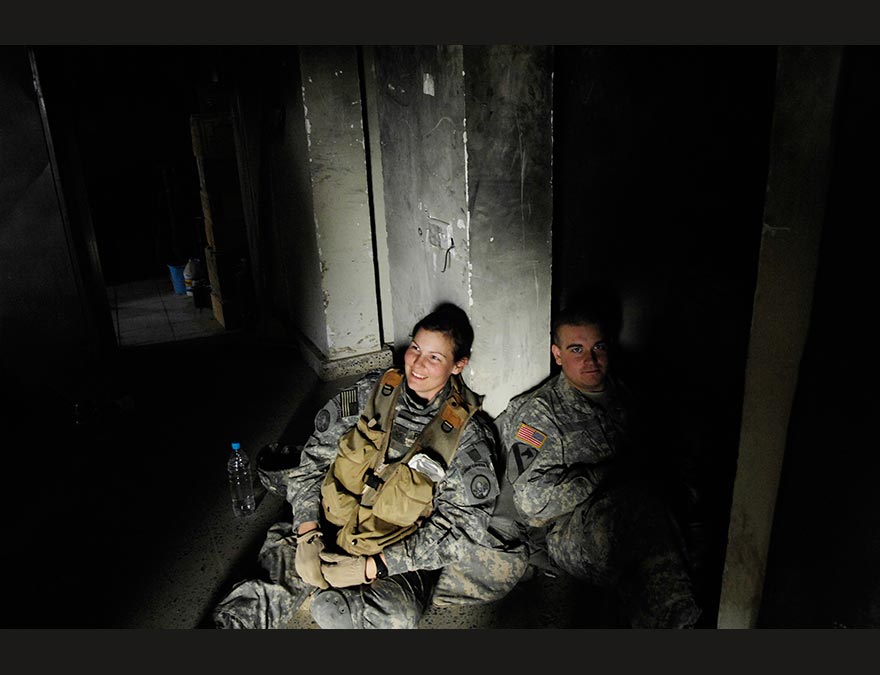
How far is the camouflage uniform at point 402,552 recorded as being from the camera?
2.96m

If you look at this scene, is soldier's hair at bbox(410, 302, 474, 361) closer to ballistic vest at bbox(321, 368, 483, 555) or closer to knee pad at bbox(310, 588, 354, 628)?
ballistic vest at bbox(321, 368, 483, 555)

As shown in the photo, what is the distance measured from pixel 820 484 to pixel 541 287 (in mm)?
Answer: 1855

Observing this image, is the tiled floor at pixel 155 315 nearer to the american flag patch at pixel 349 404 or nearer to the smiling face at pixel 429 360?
the american flag patch at pixel 349 404

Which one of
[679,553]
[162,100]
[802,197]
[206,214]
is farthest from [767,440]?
[162,100]

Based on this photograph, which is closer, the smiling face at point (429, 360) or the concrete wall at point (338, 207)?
the smiling face at point (429, 360)

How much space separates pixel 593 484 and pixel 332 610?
127cm

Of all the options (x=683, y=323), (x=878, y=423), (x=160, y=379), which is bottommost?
(x=160, y=379)

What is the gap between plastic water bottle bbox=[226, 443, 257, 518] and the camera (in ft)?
13.3

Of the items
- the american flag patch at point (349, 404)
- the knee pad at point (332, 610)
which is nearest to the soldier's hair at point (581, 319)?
the american flag patch at point (349, 404)

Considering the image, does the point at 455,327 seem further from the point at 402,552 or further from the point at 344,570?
the point at 344,570

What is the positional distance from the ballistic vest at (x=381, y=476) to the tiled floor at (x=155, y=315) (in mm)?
4538

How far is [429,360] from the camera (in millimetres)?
3162

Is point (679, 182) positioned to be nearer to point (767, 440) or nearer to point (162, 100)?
point (767, 440)

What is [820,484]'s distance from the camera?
1.77m
